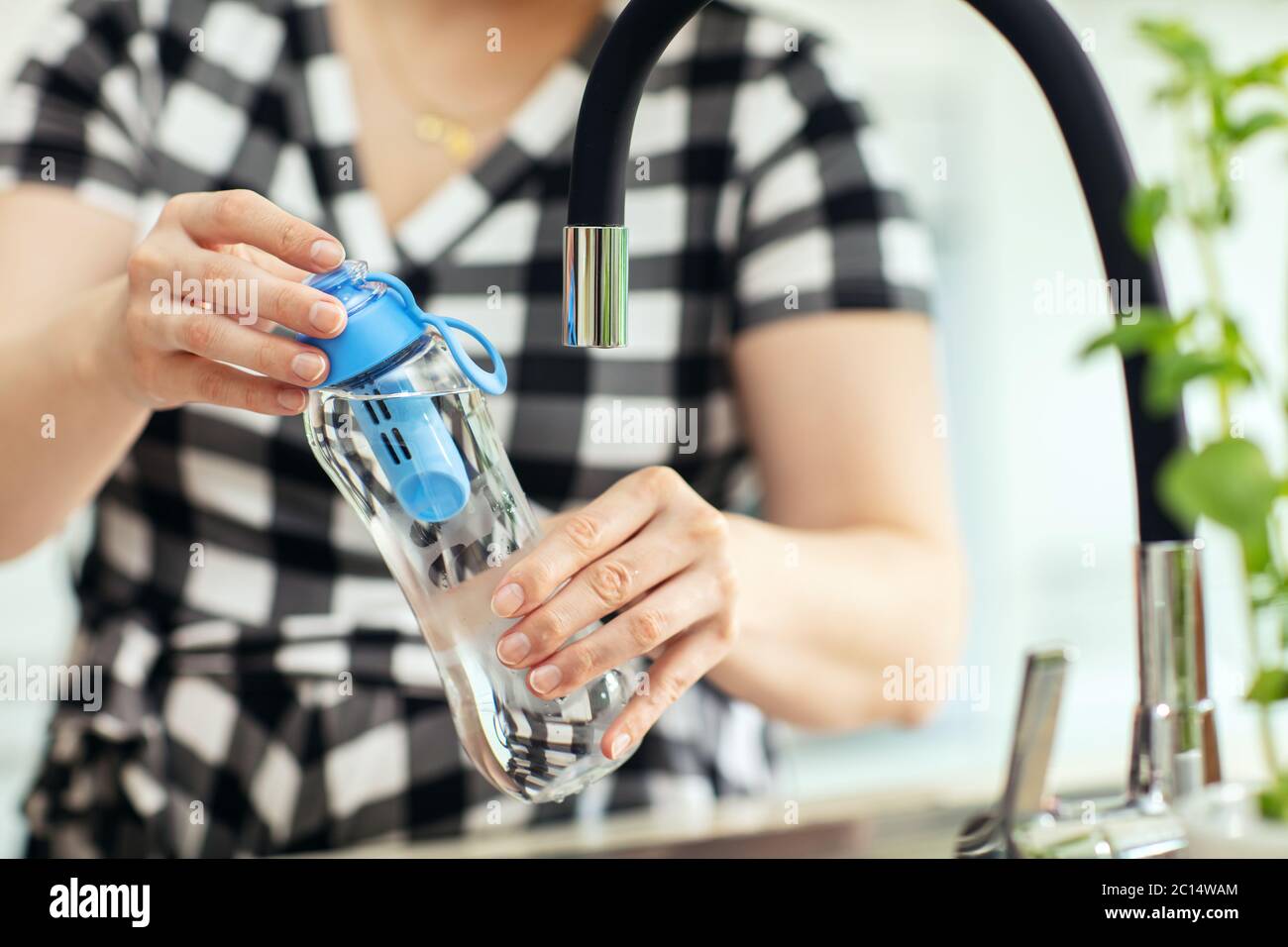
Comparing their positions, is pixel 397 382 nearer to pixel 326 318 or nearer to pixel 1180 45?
pixel 326 318

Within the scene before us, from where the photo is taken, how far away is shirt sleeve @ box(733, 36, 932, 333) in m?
0.55

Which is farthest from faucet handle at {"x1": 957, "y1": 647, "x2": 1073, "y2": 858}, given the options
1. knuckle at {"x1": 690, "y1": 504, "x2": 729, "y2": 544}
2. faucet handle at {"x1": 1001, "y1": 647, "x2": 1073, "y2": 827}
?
knuckle at {"x1": 690, "y1": 504, "x2": 729, "y2": 544}

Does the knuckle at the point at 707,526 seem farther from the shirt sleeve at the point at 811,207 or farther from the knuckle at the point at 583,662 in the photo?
the shirt sleeve at the point at 811,207

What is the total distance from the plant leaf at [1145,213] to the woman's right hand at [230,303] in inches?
8.1

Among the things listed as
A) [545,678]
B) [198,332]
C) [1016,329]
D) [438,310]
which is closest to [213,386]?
[198,332]

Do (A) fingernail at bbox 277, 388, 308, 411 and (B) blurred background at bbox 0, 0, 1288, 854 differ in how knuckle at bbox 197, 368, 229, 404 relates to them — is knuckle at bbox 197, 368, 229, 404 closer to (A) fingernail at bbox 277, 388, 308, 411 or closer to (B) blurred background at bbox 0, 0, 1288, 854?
(A) fingernail at bbox 277, 388, 308, 411

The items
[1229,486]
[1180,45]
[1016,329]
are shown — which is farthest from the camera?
[1016,329]

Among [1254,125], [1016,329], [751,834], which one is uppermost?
[1016,329]

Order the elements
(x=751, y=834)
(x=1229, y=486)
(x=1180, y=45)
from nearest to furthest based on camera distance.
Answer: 1. (x=1229, y=486)
2. (x=1180, y=45)
3. (x=751, y=834)

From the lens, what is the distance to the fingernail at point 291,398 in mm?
308

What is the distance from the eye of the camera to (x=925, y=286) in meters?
0.58

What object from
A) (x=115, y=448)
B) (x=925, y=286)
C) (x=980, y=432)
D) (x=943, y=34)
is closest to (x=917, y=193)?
(x=943, y=34)

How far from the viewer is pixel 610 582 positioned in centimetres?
32

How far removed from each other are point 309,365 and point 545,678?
0.10 metres
